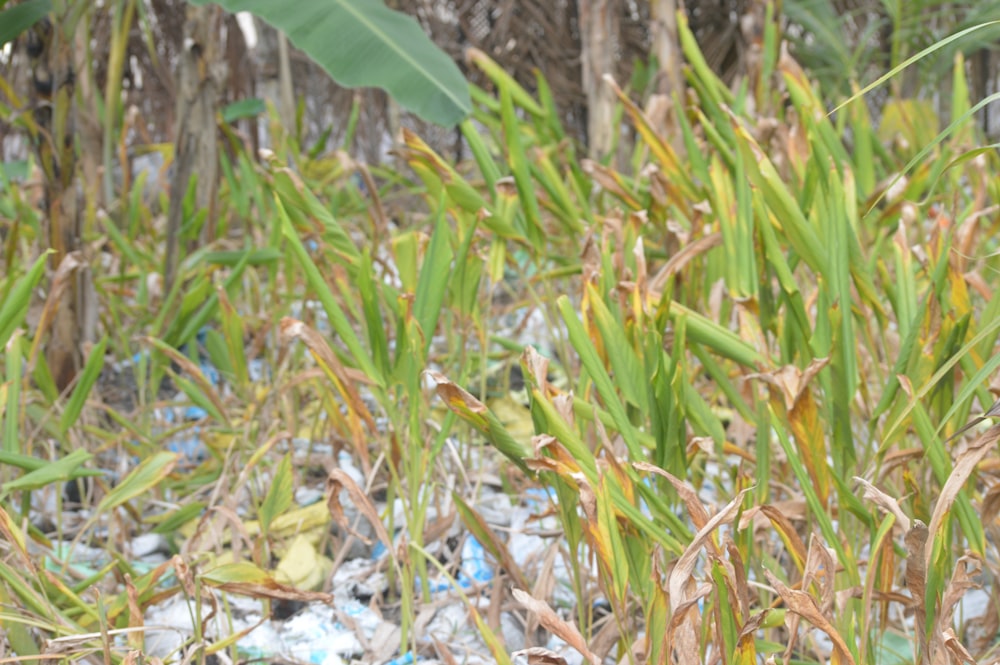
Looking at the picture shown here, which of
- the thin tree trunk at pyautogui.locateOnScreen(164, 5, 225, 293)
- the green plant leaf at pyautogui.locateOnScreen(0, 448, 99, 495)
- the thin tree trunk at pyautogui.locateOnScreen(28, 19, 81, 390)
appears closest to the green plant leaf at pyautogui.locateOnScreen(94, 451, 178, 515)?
the green plant leaf at pyautogui.locateOnScreen(0, 448, 99, 495)

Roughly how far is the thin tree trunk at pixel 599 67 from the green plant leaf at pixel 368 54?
89 cm

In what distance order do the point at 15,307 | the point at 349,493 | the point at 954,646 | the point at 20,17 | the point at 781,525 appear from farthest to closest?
the point at 20,17, the point at 15,307, the point at 349,493, the point at 781,525, the point at 954,646

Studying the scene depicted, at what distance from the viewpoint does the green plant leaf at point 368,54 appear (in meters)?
1.42

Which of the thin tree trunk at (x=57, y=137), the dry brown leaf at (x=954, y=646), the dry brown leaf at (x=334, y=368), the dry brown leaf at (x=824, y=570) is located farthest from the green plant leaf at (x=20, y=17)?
the dry brown leaf at (x=954, y=646)

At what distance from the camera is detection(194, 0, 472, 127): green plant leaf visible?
1.42 metres

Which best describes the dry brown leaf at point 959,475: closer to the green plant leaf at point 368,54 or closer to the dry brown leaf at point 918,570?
the dry brown leaf at point 918,570

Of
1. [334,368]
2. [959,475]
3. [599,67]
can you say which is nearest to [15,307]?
[334,368]

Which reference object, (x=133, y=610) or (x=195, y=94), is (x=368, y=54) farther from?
(x=133, y=610)

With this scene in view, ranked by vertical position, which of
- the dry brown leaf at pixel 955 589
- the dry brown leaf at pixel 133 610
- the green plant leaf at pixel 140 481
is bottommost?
the dry brown leaf at pixel 133 610

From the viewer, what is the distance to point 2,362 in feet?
4.68

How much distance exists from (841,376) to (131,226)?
151 centimetres

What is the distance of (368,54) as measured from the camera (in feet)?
4.80

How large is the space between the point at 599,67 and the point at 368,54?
1.00 meters

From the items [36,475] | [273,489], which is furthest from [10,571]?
[273,489]
